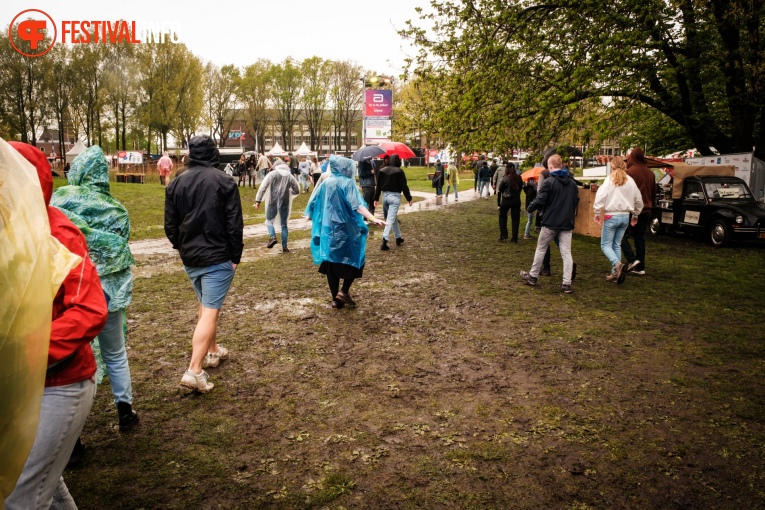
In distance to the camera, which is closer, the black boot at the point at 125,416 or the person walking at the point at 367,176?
the black boot at the point at 125,416

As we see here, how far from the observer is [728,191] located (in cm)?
1356

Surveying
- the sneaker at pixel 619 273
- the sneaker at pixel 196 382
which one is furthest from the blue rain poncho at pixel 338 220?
the sneaker at pixel 619 273

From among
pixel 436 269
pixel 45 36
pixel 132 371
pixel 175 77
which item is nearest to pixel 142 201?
pixel 436 269

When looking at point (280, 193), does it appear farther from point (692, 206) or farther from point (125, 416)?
point (692, 206)

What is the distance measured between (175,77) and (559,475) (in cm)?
5173

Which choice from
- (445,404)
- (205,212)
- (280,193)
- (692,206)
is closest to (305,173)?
(280,193)

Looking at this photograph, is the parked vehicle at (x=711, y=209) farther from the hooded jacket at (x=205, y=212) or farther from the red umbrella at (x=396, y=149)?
the hooded jacket at (x=205, y=212)

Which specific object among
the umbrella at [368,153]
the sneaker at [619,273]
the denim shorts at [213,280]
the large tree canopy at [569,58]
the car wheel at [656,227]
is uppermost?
the large tree canopy at [569,58]

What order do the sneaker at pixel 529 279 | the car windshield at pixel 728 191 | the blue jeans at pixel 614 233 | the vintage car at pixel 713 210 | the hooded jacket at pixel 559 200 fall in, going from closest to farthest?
the hooded jacket at pixel 559 200 → the blue jeans at pixel 614 233 → the sneaker at pixel 529 279 → the vintage car at pixel 713 210 → the car windshield at pixel 728 191

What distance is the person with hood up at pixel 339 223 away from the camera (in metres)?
6.95

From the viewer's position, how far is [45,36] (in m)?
40.0

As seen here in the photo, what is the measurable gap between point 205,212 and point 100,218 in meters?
0.75

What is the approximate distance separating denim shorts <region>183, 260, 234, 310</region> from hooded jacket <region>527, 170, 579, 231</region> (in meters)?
4.97

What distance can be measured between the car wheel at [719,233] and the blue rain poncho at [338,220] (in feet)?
32.1
